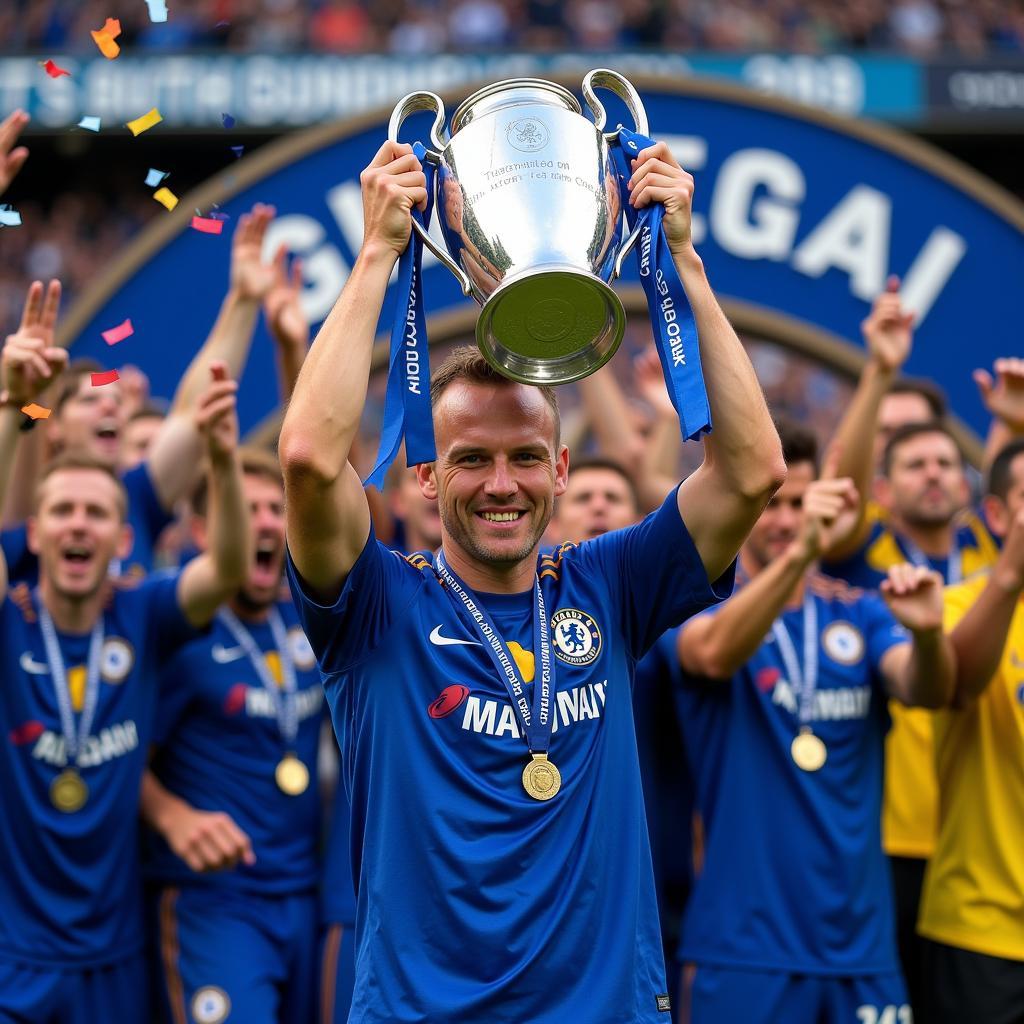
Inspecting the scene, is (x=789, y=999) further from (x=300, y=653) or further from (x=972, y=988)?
(x=300, y=653)

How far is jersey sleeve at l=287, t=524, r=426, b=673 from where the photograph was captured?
2820 mm

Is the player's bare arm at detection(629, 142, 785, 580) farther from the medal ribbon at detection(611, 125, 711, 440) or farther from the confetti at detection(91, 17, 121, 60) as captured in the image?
the confetti at detection(91, 17, 121, 60)

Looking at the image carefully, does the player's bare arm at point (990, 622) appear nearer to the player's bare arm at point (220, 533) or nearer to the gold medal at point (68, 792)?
the player's bare arm at point (220, 533)

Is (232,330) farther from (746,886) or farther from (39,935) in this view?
(746,886)

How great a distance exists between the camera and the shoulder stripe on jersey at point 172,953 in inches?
179

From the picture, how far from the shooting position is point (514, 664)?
296 cm

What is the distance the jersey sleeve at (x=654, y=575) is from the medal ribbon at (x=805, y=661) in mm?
1375

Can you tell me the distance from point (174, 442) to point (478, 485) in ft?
8.26

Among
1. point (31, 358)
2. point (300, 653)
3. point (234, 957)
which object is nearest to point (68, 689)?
point (300, 653)

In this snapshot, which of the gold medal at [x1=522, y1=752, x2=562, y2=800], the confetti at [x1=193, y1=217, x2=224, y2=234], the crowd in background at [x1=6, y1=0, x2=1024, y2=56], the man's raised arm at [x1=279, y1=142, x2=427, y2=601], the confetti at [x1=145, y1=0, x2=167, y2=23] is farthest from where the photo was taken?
the crowd in background at [x1=6, y1=0, x2=1024, y2=56]

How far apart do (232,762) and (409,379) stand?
7.26 ft

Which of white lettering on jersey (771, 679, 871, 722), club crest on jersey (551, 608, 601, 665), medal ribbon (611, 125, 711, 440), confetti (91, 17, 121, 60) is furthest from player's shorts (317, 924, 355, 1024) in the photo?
confetti (91, 17, 121, 60)

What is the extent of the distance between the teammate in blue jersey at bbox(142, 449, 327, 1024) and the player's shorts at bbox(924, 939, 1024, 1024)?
1.81 m

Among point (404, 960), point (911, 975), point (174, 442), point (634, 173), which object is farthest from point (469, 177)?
point (911, 975)
